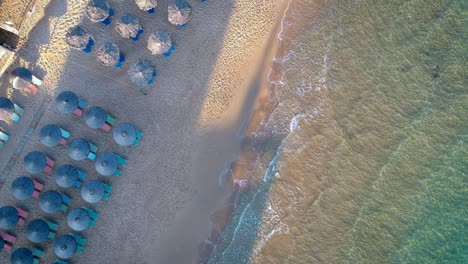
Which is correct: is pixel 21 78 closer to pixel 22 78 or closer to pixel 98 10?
pixel 22 78

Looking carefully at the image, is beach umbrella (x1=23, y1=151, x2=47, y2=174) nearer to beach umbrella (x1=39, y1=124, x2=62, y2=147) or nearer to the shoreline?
beach umbrella (x1=39, y1=124, x2=62, y2=147)

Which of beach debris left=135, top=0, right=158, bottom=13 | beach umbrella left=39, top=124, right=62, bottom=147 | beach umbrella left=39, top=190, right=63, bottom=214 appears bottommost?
beach umbrella left=39, top=190, right=63, bottom=214

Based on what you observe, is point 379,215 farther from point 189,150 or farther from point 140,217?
point 140,217

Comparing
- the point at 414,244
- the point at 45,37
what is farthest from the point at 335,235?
the point at 45,37

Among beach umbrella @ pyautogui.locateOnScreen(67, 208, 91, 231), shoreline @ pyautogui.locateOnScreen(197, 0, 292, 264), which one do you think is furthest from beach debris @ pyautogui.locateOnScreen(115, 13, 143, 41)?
beach umbrella @ pyautogui.locateOnScreen(67, 208, 91, 231)

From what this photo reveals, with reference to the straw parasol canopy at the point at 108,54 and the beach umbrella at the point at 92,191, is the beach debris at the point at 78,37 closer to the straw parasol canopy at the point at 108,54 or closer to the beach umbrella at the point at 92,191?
the straw parasol canopy at the point at 108,54

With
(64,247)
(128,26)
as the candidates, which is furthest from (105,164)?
(128,26)

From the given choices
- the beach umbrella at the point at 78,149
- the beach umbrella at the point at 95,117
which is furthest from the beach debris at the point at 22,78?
the beach umbrella at the point at 78,149
